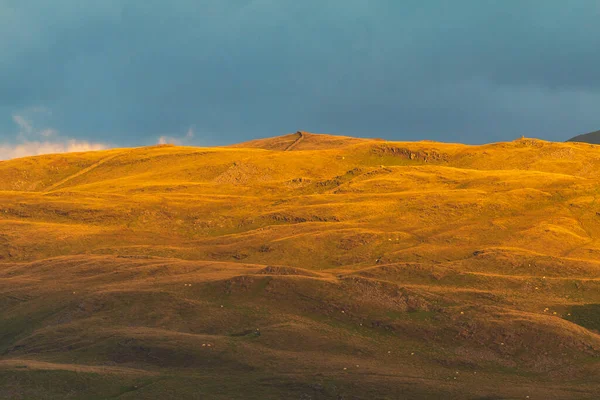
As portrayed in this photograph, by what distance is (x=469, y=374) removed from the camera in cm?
2898

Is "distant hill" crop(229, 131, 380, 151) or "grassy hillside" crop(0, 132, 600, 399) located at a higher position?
"distant hill" crop(229, 131, 380, 151)

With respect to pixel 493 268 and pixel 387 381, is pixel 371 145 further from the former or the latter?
pixel 387 381

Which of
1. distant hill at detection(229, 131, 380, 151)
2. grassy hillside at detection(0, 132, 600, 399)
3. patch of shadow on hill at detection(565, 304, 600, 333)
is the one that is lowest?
patch of shadow on hill at detection(565, 304, 600, 333)

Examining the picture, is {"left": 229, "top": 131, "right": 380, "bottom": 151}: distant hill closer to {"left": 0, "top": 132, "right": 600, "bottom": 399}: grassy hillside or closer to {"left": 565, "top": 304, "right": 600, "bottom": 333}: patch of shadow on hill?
{"left": 0, "top": 132, "right": 600, "bottom": 399}: grassy hillside

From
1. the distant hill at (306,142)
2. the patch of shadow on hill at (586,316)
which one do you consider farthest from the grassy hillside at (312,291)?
the distant hill at (306,142)

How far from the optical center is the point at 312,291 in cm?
3694

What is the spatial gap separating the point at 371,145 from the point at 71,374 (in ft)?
373

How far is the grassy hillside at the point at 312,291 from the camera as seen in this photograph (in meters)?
27.2

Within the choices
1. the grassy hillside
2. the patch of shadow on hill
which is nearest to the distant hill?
the grassy hillside

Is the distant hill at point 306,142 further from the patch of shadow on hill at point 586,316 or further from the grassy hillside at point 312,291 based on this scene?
the patch of shadow on hill at point 586,316

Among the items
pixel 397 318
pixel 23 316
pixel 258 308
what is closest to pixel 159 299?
pixel 258 308

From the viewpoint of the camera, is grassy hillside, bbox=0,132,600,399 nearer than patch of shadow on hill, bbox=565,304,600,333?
Yes

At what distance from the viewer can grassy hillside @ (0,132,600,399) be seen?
89.2ft

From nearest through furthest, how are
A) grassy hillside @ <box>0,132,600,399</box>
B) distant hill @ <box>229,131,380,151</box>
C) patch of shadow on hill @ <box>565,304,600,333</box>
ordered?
1. grassy hillside @ <box>0,132,600,399</box>
2. patch of shadow on hill @ <box>565,304,600,333</box>
3. distant hill @ <box>229,131,380,151</box>
